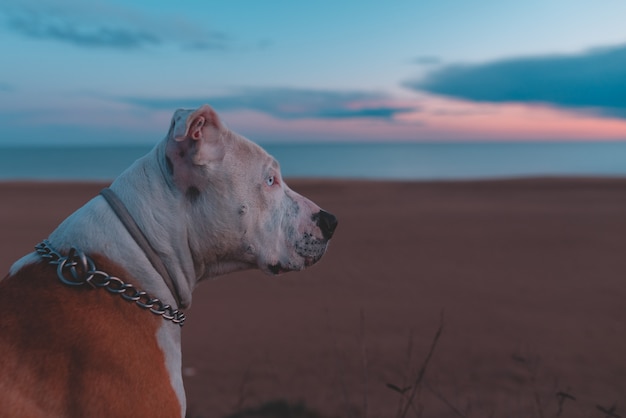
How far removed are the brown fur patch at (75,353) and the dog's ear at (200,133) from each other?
0.51 metres

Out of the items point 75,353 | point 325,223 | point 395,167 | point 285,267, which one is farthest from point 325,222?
point 395,167

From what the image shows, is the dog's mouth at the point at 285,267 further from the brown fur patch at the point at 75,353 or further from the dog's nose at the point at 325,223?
the brown fur patch at the point at 75,353

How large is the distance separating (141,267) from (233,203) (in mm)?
421

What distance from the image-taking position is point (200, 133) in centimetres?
223

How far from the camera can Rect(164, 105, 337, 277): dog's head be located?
2.26 metres

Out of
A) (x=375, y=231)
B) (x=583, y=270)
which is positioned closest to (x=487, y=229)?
(x=375, y=231)

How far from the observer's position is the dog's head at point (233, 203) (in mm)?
2260

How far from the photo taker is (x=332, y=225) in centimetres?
274

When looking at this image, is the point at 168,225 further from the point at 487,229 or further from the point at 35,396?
the point at 487,229

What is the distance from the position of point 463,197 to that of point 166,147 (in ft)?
57.6

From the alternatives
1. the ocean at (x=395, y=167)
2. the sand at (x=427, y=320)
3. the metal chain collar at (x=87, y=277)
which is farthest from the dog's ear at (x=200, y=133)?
the ocean at (x=395, y=167)

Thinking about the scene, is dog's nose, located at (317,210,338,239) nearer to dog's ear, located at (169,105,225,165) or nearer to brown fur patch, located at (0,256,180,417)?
dog's ear, located at (169,105,225,165)

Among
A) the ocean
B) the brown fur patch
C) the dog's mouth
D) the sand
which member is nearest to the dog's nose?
the dog's mouth

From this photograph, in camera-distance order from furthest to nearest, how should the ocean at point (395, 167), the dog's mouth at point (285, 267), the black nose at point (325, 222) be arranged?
1. the ocean at point (395, 167)
2. the black nose at point (325, 222)
3. the dog's mouth at point (285, 267)
